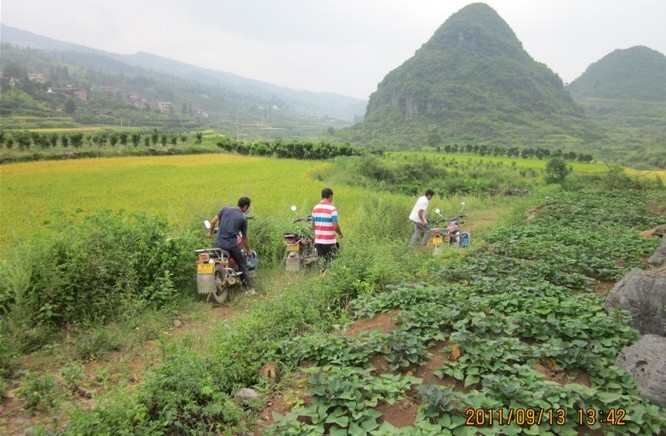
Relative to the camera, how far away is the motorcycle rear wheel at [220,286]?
761 cm

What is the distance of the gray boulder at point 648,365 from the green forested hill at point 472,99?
73.7m

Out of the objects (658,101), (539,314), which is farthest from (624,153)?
(658,101)

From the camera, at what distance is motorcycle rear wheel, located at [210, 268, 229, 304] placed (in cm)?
761

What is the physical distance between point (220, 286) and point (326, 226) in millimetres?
2290

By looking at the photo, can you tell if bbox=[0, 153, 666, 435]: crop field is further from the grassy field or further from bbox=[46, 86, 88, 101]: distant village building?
bbox=[46, 86, 88, 101]: distant village building

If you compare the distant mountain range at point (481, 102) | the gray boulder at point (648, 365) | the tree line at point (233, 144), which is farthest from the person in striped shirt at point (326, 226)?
the distant mountain range at point (481, 102)

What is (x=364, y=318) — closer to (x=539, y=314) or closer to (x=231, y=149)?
(x=539, y=314)

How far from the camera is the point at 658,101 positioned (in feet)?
397

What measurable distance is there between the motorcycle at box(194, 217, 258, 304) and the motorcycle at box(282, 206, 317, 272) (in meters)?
1.33

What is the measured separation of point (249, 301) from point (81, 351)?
9.27 feet

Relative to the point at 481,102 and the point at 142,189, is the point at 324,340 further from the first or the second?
the point at 481,102
